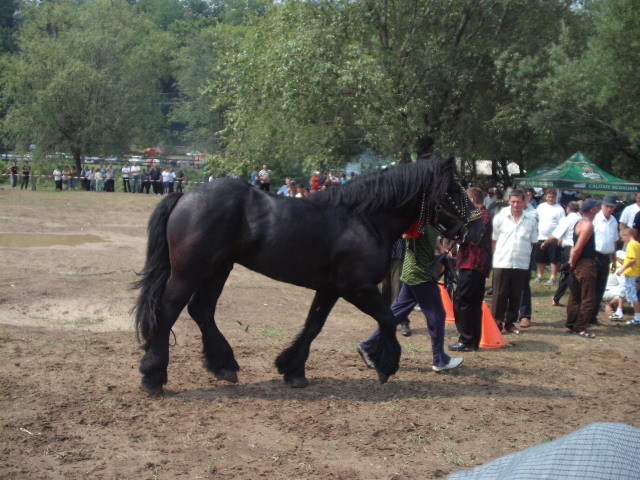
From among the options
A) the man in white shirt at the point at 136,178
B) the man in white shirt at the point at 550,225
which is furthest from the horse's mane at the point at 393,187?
the man in white shirt at the point at 136,178

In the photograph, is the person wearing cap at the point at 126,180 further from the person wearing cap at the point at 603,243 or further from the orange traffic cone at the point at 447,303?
the person wearing cap at the point at 603,243

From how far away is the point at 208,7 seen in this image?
374ft

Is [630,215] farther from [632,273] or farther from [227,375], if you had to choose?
[227,375]

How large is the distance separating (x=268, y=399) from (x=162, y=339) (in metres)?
1.07

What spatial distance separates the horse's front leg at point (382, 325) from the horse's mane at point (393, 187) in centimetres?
79

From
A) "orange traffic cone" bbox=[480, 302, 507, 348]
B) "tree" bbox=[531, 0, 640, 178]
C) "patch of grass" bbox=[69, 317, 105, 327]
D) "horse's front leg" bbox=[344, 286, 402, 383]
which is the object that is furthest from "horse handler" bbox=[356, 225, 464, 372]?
"tree" bbox=[531, 0, 640, 178]

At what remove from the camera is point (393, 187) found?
20.5 feet

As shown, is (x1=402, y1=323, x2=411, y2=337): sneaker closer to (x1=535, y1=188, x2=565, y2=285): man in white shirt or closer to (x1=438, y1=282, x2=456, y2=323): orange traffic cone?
(x1=438, y1=282, x2=456, y2=323): orange traffic cone

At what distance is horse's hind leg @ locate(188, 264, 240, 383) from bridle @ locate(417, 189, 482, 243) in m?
1.90

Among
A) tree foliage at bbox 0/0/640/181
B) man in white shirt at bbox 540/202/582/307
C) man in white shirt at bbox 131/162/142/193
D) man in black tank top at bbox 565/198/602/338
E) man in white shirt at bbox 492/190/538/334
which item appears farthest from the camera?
man in white shirt at bbox 131/162/142/193

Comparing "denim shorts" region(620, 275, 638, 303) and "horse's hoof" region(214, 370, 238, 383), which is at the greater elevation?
"denim shorts" region(620, 275, 638, 303)

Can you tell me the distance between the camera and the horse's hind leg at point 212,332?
621 centimetres

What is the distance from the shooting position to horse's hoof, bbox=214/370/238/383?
6172 mm

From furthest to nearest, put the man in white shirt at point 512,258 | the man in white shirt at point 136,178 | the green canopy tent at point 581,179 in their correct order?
the man in white shirt at point 136,178 → the green canopy tent at point 581,179 → the man in white shirt at point 512,258
